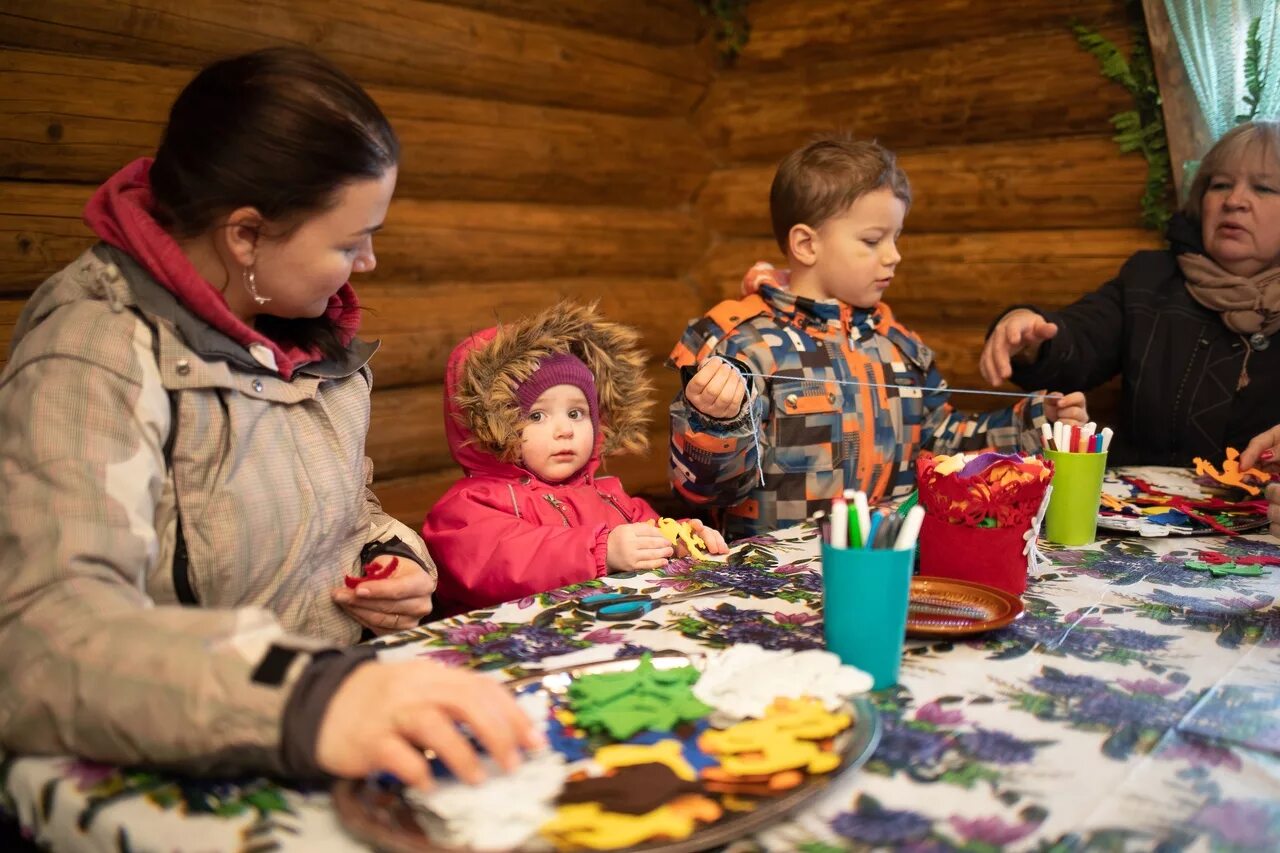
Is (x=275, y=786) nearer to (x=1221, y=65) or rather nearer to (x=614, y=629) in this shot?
(x=614, y=629)

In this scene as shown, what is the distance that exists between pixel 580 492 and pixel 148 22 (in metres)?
1.90

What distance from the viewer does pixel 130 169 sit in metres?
1.67

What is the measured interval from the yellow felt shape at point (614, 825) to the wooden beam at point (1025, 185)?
3.42 m

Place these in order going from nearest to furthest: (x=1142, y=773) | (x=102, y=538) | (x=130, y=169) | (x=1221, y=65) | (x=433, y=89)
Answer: (x=1142, y=773)
(x=102, y=538)
(x=130, y=169)
(x=1221, y=65)
(x=433, y=89)

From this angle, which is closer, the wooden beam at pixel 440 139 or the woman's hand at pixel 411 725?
the woman's hand at pixel 411 725

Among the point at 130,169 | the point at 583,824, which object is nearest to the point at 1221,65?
the point at 130,169

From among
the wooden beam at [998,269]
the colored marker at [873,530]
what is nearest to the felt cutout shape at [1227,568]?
the colored marker at [873,530]

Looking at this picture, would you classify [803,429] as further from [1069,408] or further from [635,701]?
[635,701]

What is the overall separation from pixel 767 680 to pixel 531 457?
45.1 inches

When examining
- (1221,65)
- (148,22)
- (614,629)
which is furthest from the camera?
(1221,65)

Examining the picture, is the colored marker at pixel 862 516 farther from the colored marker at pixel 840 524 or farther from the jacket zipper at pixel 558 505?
the jacket zipper at pixel 558 505

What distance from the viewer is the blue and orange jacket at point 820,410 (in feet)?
8.89

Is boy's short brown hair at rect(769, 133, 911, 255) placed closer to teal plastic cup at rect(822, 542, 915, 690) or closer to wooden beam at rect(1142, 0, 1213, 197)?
wooden beam at rect(1142, 0, 1213, 197)

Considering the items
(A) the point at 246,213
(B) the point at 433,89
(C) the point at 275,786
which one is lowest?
(C) the point at 275,786
